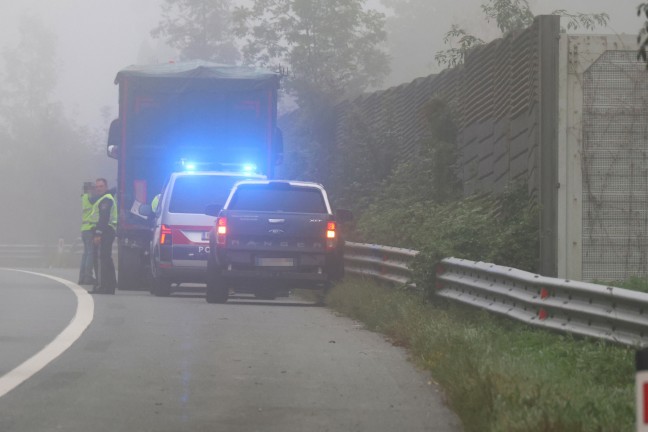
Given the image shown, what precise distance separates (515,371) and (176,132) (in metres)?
15.3

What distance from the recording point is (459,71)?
26.1 meters

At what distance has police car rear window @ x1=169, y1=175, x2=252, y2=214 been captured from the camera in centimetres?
2152

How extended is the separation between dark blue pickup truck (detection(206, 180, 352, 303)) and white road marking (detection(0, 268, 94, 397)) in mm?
1785

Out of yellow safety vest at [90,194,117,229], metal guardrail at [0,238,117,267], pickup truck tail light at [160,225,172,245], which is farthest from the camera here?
metal guardrail at [0,238,117,267]

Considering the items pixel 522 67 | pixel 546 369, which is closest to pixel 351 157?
pixel 522 67

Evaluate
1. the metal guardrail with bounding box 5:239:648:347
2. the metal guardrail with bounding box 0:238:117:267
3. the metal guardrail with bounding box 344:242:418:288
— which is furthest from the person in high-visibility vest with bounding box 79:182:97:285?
the metal guardrail with bounding box 0:238:117:267

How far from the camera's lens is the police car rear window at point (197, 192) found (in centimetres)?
2152

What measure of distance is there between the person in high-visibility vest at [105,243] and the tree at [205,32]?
73.3 m

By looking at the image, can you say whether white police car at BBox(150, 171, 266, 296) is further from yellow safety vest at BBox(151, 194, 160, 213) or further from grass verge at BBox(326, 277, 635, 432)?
grass verge at BBox(326, 277, 635, 432)

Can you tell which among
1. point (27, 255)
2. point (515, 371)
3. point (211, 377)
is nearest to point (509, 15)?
point (211, 377)

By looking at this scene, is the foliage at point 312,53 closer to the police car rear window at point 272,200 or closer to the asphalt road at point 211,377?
the police car rear window at point 272,200

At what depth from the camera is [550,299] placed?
460 inches

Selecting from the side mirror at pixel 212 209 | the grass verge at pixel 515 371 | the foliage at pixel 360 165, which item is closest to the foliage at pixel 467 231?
the grass verge at pixel 515 371

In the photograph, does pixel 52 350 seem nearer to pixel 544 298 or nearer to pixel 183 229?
pixel 544 298
